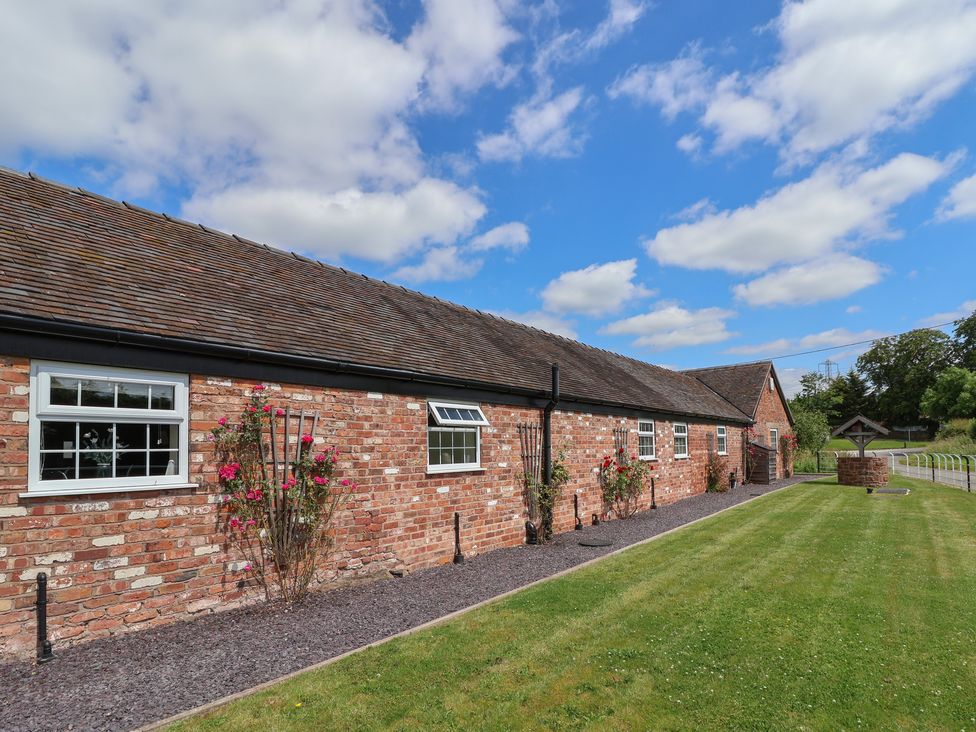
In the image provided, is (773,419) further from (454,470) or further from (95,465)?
(95,465)

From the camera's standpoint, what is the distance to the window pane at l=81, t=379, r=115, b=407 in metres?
5.29

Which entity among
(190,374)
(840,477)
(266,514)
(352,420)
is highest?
(190,374)

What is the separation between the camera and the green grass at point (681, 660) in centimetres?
388

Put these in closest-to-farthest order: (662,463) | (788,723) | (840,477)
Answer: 1. (788,723)
2. (662,463)
3. (840,477)

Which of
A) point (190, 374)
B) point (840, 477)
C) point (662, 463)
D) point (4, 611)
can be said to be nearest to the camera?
point (4, 611)

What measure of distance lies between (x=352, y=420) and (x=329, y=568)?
196 centimetres

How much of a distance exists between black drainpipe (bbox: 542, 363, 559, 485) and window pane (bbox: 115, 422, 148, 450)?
289 inches

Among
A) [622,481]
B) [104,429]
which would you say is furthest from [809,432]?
[104,429]

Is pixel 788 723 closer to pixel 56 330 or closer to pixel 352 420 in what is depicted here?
pixel 352 420

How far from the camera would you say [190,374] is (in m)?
5.97

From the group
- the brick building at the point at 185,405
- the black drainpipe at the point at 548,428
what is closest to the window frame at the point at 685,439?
the brick building at the point at 185,405

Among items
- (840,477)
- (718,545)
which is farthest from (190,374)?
(840,477)

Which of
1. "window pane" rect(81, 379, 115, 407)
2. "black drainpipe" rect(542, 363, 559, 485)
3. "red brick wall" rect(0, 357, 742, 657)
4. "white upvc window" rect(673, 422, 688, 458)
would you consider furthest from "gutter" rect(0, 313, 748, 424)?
"white upvc window" rect(673, 422, 688, 458)

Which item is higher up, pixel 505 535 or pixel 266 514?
pixel 266 514
